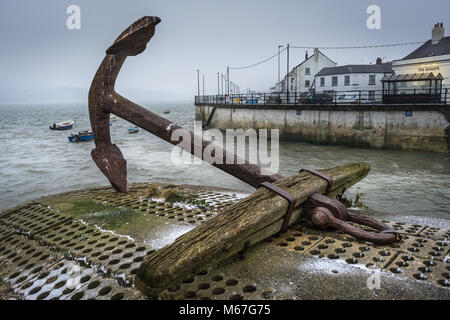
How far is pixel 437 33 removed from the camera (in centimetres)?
2920

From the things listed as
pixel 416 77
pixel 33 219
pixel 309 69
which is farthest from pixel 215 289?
pixel 309 69

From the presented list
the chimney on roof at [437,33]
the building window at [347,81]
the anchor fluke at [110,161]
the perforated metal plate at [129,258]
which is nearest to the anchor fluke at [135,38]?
the anchor fluke at [110,161]

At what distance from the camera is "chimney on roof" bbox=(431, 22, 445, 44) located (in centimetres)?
2897

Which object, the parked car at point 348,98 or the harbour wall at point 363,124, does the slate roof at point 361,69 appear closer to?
the parked car at point 348,98

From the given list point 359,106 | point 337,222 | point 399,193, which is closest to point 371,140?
point 359,106

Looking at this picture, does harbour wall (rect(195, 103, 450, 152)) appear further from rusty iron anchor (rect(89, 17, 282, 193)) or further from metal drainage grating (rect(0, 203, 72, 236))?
metal drainage grating (rect(0, 203, 72, 236))

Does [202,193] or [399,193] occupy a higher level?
→ [202,193]

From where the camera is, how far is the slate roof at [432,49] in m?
27.4

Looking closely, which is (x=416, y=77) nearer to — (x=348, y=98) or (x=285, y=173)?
(x=348, y=98)

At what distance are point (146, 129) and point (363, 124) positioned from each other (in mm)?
18390

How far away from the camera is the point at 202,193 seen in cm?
622
